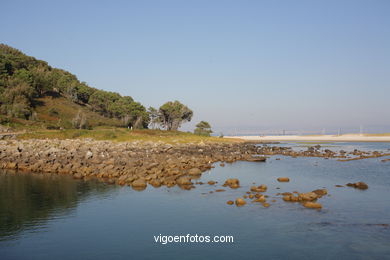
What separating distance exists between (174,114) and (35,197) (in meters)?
82.0

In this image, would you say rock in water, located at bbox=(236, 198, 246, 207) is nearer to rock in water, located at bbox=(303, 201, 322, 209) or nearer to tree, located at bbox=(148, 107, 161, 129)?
rock in water, located at bbox=(303, 201, 322, 209)

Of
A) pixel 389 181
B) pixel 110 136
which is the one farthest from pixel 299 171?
pixel 110 136

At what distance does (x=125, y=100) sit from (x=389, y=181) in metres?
87.0

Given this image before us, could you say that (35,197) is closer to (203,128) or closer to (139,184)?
(139,184)

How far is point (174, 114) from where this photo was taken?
10212 cm

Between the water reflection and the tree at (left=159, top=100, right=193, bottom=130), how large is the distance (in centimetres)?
7377

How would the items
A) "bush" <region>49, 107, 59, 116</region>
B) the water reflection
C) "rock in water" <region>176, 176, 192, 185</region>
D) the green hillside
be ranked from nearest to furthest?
the water reflection → "rock in water" <region>176, 176, 192, 185</region> → the green hillside → "bush" <region>49, 107, 59, 116</region>

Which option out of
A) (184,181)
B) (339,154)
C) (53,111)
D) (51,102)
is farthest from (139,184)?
(51,102)

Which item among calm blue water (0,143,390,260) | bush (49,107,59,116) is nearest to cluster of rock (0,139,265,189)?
calm blue water (0,143,390,260)

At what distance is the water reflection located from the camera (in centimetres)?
1575

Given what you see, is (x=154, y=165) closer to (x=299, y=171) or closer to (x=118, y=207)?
(x=118, y=207)

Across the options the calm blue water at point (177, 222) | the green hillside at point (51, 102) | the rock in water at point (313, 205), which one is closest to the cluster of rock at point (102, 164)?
the calm blue water at point (177, 222)

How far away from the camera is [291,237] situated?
14.0 m

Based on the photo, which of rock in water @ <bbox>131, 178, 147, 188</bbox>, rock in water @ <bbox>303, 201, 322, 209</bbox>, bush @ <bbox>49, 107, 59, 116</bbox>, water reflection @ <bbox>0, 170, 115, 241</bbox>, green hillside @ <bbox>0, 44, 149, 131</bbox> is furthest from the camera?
bush @ <bbox>49, 107, 59, 116</bbox>
